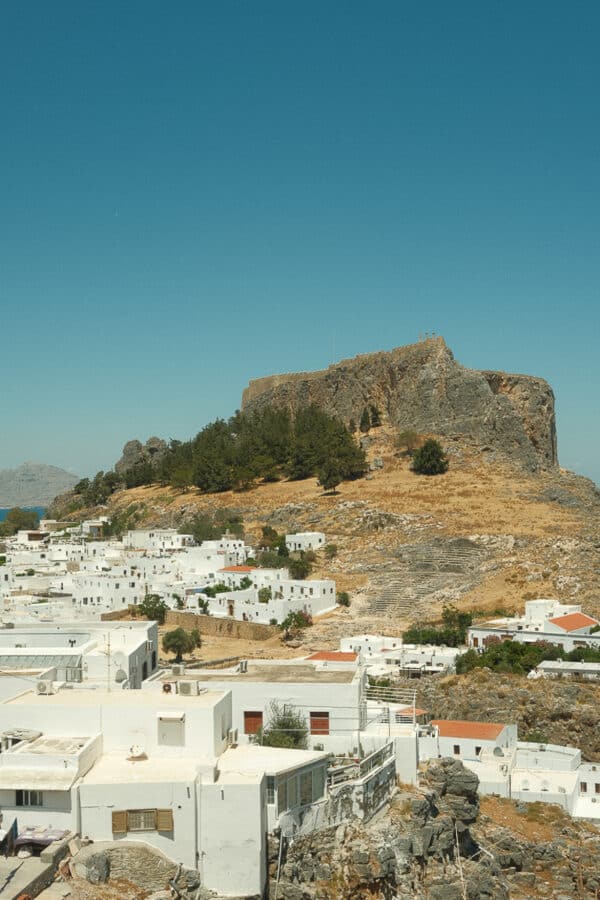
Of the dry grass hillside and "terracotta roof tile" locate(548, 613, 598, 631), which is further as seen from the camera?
the dry grass hillside

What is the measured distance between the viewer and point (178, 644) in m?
32.5

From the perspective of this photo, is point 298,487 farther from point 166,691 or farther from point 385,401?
point 166,691

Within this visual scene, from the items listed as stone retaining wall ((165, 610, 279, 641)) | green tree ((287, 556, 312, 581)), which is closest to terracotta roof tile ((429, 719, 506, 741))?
stone retaining wall ((165, 610, 279, 641))

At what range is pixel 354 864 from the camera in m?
12.0

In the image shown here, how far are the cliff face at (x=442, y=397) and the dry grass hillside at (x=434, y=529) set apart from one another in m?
2.32

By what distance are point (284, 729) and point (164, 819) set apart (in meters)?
3.35

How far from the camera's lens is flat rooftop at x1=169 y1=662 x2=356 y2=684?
50.1ft

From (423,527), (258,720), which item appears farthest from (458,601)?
(258,720)

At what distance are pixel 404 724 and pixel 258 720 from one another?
2.80m

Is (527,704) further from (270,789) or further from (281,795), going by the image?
(270,789)

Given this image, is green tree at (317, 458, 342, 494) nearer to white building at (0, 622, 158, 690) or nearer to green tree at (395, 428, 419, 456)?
green tree at (395, 428, 419, 456)

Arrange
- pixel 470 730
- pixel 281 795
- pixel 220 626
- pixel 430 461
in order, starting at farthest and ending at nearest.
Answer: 1. pixel 430 461
2. pixel 220 626
3. pixel 470 730
4. pixel 281 795

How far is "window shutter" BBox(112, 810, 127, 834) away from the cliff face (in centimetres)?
4747

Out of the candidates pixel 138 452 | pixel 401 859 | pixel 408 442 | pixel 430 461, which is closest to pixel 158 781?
pixel 401 859
